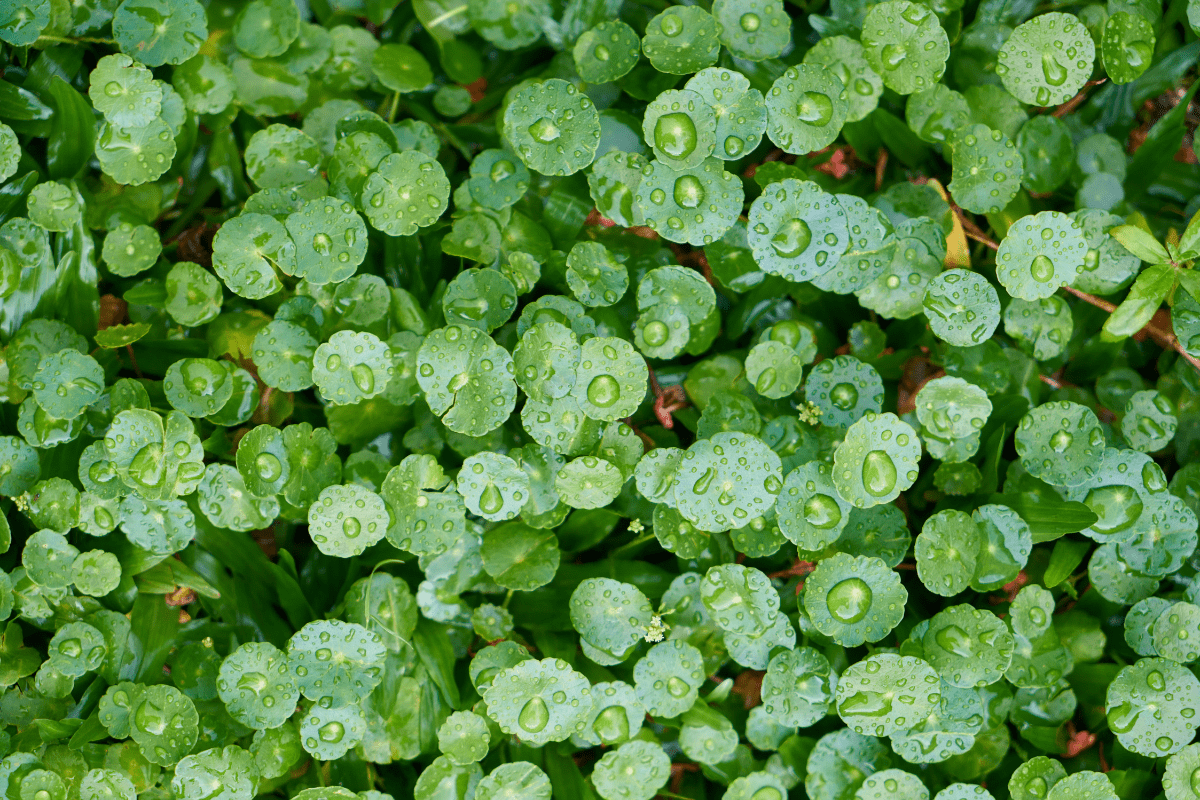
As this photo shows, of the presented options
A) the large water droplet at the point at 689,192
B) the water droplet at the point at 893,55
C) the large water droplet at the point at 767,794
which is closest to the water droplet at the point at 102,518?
the large water droplet at the point at 689,192

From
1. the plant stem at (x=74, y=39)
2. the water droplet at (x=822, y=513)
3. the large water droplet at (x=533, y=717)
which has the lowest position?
the large water droplet at (x=533, y=717)

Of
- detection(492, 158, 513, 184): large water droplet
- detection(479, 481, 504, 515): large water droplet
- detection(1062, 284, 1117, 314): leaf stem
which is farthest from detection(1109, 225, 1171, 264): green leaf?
detection(479, 481, 504, 515): large water droplet

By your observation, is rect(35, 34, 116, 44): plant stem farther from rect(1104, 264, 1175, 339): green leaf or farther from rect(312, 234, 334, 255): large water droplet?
rect(1104, 264, 1175, 339): green leaf

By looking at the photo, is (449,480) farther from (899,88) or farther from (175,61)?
(899,88)

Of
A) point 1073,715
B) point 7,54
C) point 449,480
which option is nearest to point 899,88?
point 449,480

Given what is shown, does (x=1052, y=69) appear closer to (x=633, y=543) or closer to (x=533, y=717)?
(x=633, y=543)

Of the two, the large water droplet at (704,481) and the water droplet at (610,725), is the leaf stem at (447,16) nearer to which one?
the large water droplet at (704,481)

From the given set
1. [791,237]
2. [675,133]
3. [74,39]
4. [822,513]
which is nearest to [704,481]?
[822,513]
